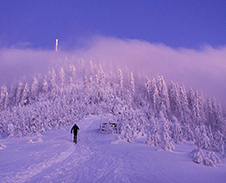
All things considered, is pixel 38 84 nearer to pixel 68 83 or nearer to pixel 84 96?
pixel 68 83

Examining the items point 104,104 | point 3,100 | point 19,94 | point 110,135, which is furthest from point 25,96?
point 110,135

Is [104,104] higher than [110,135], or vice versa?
[104,104]

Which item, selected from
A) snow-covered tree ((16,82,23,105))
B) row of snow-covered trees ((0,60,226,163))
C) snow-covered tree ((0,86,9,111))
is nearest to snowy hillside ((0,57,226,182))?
snow-covered tree ((16,82,23,105))

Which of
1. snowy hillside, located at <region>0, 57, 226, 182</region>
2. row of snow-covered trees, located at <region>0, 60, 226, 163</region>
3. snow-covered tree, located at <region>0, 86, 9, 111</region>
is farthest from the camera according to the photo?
snow-covered tree, located at <region>0, 86, 9, 111</region>

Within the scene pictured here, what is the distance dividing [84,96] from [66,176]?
7163 cm

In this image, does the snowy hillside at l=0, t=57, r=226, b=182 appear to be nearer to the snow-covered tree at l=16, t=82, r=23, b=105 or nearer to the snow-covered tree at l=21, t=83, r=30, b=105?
the snow-covered tree at l=16, t=82, r=23, b=105

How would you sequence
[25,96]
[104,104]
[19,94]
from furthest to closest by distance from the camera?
[19,94] < [25,96] < [104,104]

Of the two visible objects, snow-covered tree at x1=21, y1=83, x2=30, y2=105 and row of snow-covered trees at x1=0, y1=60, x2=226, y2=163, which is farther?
snow-covered tree at x1=21, y1=83, x2=30, y2=105

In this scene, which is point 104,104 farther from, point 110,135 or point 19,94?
point 19,94

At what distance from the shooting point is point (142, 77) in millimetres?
111562

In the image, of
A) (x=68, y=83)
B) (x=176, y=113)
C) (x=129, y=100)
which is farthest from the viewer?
(x=68, y=83)

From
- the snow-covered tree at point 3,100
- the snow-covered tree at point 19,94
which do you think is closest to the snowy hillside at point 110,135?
the snow-covered tree at point 19,94

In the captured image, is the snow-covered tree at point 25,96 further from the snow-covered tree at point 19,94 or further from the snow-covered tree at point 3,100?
the snow-covered tree at point 3,100

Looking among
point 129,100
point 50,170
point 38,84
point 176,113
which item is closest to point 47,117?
point 50,170
